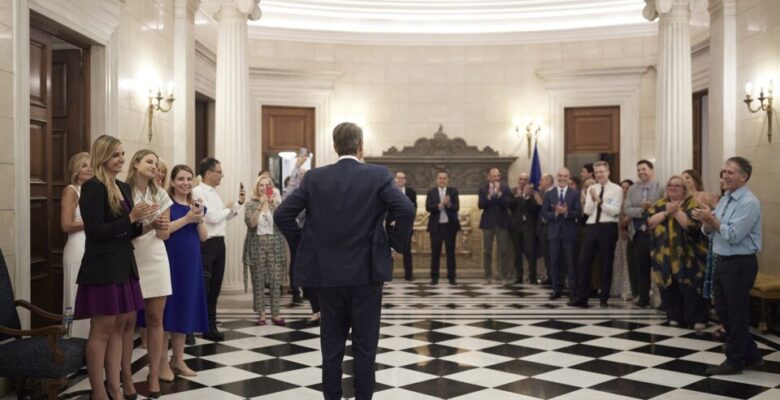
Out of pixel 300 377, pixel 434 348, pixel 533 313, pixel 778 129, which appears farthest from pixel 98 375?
pixel 778 129

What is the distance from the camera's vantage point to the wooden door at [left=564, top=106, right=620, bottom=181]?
1256 cm

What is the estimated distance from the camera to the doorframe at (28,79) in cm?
501

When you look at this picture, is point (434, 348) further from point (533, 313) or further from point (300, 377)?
point (533, 313)

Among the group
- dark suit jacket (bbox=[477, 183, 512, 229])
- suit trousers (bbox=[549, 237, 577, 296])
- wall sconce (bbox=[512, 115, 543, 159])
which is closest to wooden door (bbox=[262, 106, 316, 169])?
dark suit jacket (bbox=[477, 183, 512, 229])

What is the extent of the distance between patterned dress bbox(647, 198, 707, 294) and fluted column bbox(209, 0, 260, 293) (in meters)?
4.72

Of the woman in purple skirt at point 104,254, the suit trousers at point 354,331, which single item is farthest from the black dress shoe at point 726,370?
the woman in purple skirt at point 104,254

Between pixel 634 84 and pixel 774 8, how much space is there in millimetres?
4812

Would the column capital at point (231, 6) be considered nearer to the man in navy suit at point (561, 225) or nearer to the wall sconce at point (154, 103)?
the wall sconce at point (154, 103)

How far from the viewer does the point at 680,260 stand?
23.5ft

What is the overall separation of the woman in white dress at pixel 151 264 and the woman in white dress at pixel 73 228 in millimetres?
564

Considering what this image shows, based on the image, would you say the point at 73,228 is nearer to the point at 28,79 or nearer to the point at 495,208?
the point at 28,79

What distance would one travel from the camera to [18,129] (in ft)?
16.5

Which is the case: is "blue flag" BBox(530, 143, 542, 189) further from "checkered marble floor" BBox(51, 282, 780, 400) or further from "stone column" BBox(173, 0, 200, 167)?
"stone column" BBox(173, 0, 200, 167)

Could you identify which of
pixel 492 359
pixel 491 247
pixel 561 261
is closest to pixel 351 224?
pixel 492 359
